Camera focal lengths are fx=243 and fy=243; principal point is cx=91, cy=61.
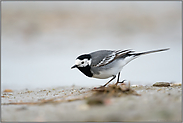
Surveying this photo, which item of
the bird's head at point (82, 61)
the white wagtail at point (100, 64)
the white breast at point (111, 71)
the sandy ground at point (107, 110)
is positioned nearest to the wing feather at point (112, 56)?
the white wagtail at point (100, 64)

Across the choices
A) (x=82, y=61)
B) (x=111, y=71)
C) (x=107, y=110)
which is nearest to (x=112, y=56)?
(x=111, y=71)

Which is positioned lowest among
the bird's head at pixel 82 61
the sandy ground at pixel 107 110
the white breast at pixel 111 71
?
the sandy ground at pixel 107 110

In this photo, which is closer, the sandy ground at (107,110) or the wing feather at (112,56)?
the sandy ground at (107,110)

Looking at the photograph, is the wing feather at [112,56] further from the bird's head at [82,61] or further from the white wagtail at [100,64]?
the bird's head at [82,61]

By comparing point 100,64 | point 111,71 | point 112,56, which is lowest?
point 111,71

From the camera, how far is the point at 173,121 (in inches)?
125

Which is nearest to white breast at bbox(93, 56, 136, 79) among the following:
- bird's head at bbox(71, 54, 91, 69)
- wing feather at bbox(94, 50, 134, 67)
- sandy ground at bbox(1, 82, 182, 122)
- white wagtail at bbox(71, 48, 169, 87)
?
white wagtail at bbox(71, 48, 169, 87)

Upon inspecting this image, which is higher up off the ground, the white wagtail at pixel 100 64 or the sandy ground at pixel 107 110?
the white wagtail at pixel 100 64

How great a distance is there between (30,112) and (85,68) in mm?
2532

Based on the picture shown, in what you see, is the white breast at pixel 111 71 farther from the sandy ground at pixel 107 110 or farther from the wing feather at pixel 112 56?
the sandy ground at pixel 107 110

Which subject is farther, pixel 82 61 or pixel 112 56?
pixel 112 56

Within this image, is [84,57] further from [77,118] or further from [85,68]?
[77,118]

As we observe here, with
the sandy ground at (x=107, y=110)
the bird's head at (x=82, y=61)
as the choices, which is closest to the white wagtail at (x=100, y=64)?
the bird's head at (x=82, y=61)

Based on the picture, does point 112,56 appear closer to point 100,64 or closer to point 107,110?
point 100,64
